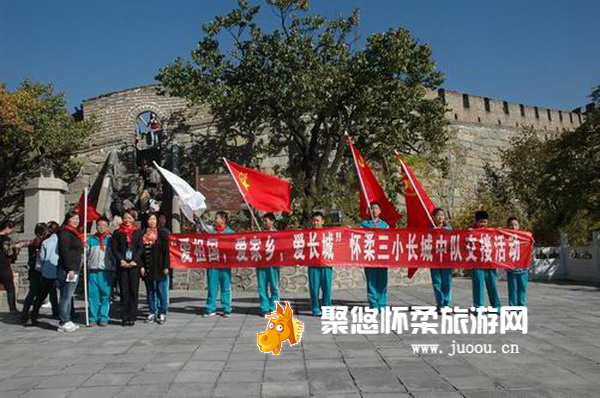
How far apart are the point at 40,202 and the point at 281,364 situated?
10.7 m

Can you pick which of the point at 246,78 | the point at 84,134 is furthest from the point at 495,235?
the point at 84,134

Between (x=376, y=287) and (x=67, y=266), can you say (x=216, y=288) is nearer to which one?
(x=67, y=266)

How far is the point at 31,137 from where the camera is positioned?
1891 centimetres

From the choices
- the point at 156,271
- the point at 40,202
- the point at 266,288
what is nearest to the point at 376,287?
the point at 266,288

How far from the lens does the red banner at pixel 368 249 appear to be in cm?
738

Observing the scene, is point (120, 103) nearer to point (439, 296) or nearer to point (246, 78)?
point (246, 78)

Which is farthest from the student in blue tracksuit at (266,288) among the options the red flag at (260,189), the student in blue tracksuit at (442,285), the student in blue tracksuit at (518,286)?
the student in blue tracksuit at (518,286)

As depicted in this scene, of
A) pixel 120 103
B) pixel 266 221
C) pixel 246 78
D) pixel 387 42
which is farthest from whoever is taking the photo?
pixel 120 103

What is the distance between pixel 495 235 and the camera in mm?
7527

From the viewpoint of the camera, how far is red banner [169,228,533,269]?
7.38 metres

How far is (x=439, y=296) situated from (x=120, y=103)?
61.4ft

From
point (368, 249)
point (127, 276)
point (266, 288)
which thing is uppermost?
point (368, 249)

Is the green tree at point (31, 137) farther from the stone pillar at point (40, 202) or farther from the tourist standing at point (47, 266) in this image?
the tourist standing at point (47, 266)

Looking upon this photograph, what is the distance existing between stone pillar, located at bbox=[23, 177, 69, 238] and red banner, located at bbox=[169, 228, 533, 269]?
275 inches
